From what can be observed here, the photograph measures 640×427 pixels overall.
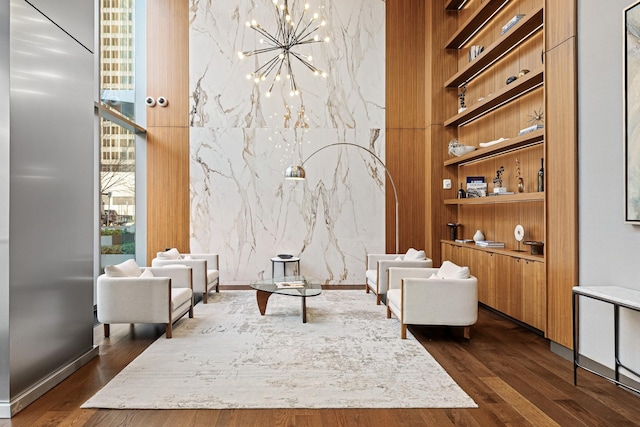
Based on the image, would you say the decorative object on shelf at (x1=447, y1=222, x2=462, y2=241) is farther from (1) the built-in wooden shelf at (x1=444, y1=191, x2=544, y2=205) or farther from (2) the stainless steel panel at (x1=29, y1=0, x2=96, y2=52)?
(2) the stainless steel panel at (x1=29, y1=0, x2=96, y2=52)

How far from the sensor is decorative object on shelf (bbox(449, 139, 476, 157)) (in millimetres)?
6457

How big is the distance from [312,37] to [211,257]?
14.5 ft

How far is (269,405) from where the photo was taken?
2838mm

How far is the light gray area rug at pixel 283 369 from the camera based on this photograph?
2.92 meters

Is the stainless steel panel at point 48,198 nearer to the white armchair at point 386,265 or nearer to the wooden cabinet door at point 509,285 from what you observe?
the white armchair at point 386,265

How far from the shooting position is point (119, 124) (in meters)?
6.51

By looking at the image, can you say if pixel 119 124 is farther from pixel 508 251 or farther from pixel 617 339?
pixel 617 339

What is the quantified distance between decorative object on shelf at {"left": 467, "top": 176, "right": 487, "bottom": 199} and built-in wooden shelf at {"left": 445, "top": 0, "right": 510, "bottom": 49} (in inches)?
92.2

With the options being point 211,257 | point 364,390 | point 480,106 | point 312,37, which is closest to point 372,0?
point 312,37

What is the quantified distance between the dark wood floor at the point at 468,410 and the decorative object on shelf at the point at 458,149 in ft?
11.1

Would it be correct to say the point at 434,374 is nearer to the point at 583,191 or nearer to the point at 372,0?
the point at 583,191

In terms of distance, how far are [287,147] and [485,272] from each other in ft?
13.3

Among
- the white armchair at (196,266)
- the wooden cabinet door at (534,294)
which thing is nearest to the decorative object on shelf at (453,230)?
the wooden cabinet door at (534,294)

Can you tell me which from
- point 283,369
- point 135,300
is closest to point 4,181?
point 135,300
